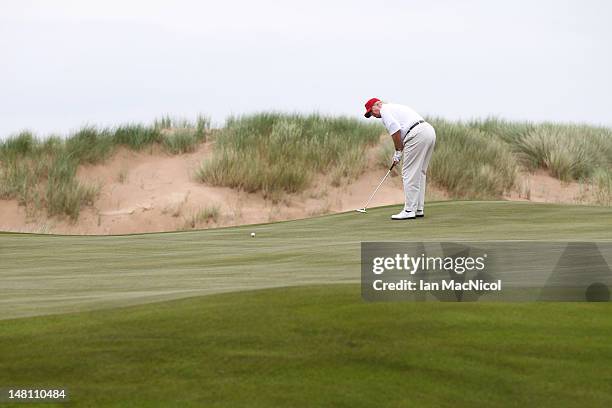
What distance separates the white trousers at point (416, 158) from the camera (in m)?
17.2

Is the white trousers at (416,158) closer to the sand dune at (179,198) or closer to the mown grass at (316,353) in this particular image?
the mown grass at (316,353)

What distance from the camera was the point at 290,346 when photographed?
6.58m

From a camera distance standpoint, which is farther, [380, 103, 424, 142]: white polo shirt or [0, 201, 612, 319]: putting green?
[380, 103, 424, 142]: white polo shirt

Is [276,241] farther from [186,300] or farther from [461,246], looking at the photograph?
[186,300]

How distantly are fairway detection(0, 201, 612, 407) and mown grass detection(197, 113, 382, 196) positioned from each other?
61.5 ft

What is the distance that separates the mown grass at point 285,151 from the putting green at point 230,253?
365 inches

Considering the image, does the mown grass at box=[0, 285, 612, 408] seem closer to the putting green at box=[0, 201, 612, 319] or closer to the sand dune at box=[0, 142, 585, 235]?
the putting green at box=[0, 201, 612, 319]

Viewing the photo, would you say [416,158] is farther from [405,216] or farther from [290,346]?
[290,346]

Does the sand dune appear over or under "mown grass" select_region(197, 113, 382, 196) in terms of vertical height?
under

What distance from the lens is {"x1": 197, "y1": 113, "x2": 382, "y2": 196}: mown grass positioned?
1126 inches

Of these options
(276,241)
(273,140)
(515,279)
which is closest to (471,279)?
(515,279)

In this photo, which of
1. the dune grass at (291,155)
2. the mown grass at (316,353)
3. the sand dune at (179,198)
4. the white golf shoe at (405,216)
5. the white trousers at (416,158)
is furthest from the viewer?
the dune grass at (291,155)

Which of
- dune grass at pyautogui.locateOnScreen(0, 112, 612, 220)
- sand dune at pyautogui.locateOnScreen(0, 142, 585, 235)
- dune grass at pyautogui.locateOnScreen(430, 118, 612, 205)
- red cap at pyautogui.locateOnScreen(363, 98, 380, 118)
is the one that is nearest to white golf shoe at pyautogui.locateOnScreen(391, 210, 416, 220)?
red cap at pyautogui.locateOnScreen(363, 98, 380, 118)

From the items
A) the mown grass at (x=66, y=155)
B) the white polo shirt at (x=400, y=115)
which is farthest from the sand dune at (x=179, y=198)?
the white polo shirt at (x=400, y=115)
